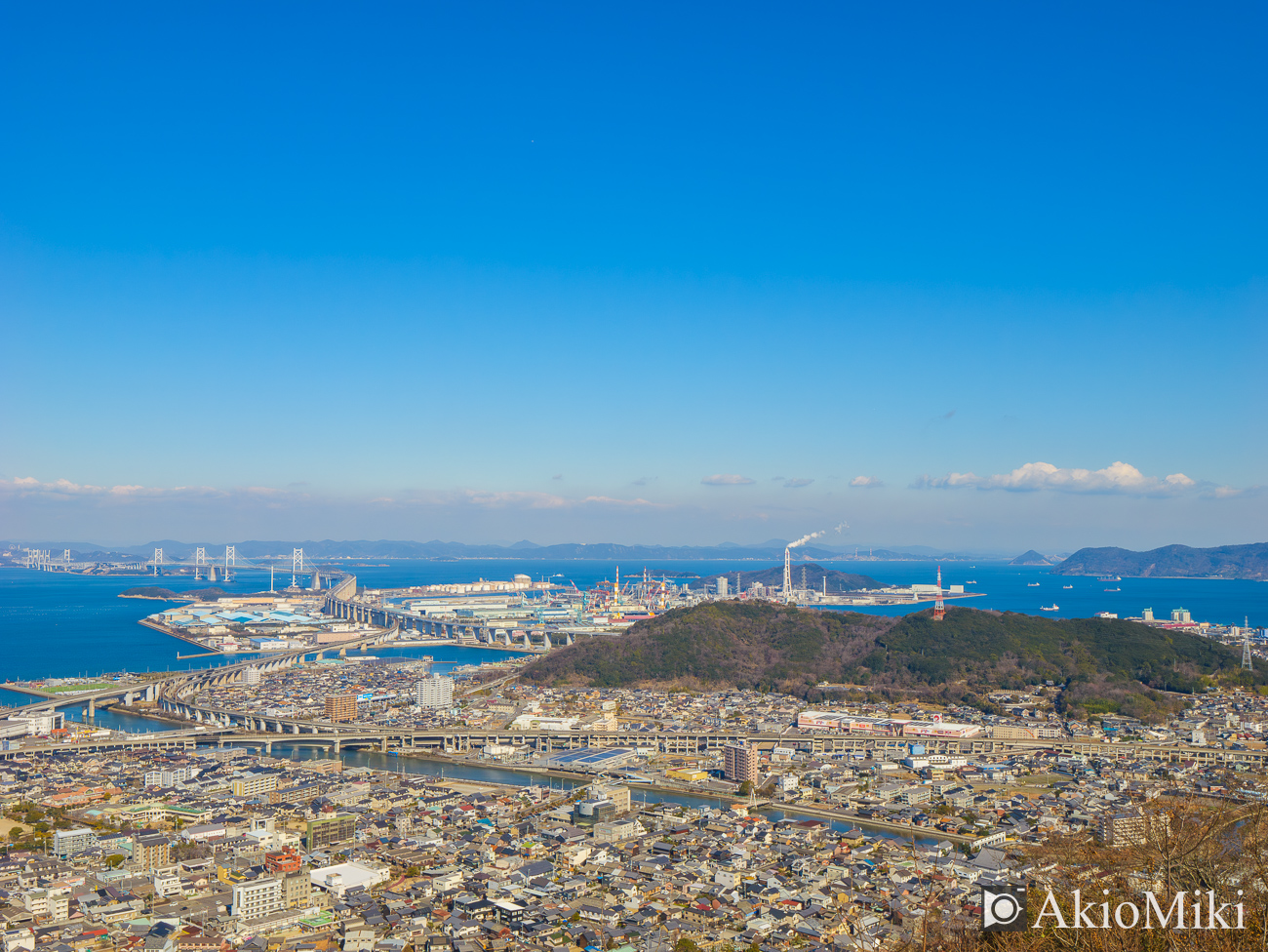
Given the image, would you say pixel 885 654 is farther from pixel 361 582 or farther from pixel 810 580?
pixel 361 582

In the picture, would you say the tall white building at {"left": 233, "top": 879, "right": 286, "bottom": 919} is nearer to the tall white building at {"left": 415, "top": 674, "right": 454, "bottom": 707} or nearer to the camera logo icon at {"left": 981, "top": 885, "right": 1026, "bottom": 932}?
the camera logo icon at {"left": 981, "top": 885, "right": 1026, "bottom": 932}

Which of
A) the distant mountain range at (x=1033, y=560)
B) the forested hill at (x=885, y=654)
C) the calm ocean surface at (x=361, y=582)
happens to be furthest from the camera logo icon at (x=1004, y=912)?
the distant mountain range at (x=1033, y=560)

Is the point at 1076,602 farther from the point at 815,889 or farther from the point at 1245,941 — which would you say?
the point at 1245,941

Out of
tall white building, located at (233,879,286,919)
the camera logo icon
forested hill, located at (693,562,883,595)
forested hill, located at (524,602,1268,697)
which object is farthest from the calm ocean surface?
the camera logo icon

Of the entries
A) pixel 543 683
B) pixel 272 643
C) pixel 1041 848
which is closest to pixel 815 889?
pixel 1041 848

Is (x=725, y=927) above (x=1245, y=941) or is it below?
below

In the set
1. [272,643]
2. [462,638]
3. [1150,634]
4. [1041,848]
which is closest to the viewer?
[1041,848]

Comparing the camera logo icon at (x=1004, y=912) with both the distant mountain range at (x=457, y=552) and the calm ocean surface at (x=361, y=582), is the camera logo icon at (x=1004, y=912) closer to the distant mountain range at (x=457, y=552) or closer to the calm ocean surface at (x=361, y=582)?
the calm ocean surface at (x=361, y=582)
